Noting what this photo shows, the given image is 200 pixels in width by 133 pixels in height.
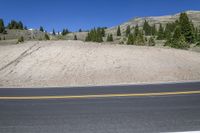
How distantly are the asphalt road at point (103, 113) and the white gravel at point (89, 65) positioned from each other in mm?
8003

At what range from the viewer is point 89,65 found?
77.9 feet

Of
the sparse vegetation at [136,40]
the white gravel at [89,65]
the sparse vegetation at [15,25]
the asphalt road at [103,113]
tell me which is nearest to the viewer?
the asphalt road at [103,113]

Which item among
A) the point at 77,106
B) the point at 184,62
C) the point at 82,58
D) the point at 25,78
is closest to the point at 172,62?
the point at 184,62

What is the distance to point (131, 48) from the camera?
28.9m

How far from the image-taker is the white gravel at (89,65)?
784 inches

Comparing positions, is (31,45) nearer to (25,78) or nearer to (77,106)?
(25,78)

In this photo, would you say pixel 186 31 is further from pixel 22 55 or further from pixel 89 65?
pixel 89 65

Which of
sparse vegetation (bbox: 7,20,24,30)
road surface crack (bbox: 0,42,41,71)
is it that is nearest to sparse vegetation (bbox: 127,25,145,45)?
road surface crack (bbox: 0,42,41,71)

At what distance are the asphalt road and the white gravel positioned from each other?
800 cm

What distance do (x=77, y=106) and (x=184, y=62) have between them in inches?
669

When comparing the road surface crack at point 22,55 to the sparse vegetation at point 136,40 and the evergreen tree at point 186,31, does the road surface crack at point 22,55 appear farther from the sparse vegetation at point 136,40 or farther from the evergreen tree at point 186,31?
the evergreen tree at point 186,31

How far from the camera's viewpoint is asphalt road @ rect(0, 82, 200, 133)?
657 cm

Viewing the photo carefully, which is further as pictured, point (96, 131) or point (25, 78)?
point (25, 78)

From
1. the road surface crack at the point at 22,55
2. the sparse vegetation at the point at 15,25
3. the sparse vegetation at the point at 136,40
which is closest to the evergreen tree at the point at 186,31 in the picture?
the sparse vegetation at the point at 136,40
